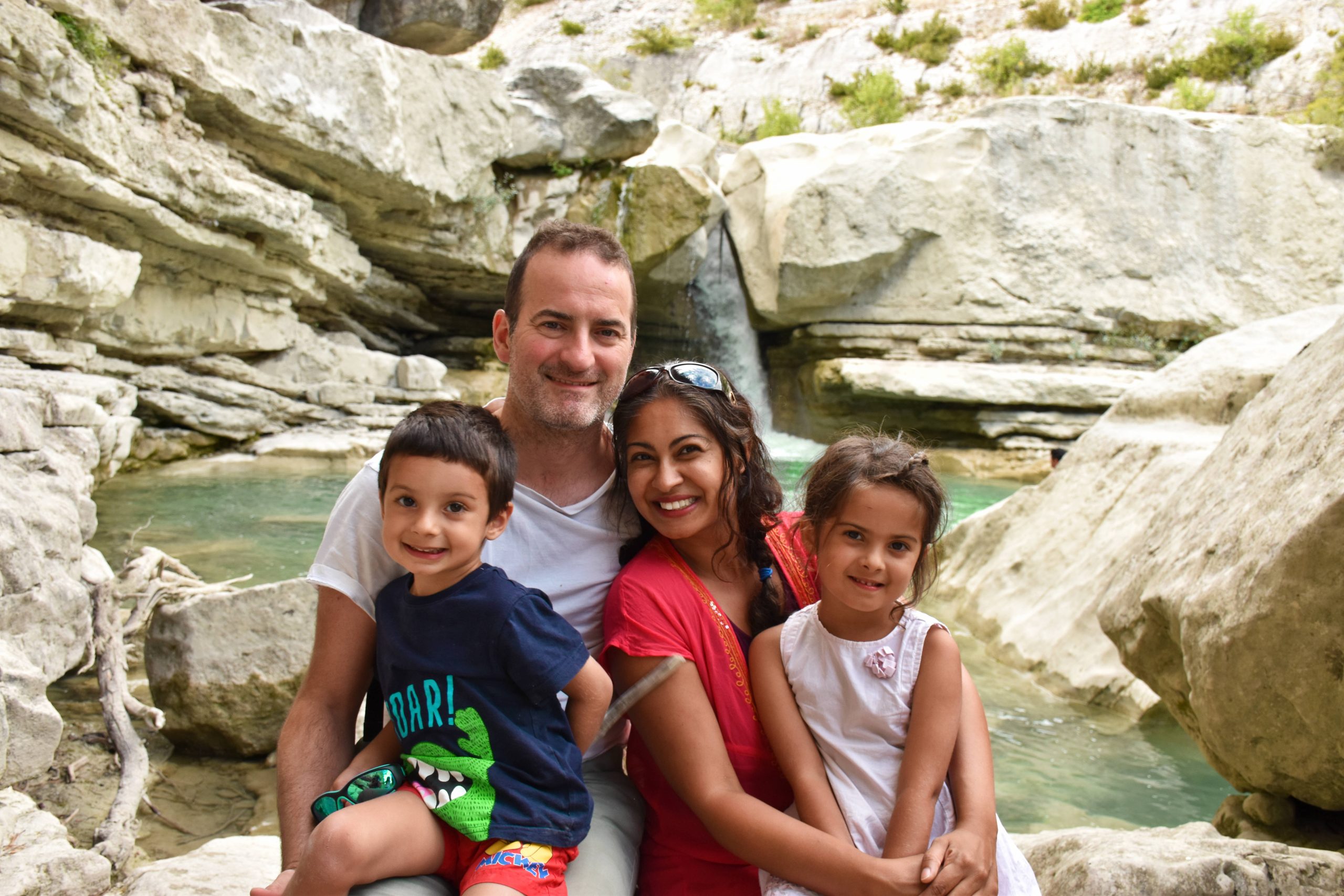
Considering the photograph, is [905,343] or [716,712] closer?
[716,712]

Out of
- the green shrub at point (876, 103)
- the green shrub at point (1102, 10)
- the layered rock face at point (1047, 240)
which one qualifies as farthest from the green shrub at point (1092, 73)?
the layered rock face at point (1047, 240)

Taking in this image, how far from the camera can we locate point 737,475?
1.89 meters

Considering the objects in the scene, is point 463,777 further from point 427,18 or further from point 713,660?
point 427,18

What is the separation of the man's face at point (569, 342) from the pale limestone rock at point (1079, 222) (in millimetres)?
Answer: 13036

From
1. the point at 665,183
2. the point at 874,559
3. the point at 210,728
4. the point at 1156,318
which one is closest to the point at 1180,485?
the point at 874,559

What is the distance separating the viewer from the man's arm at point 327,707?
171cm

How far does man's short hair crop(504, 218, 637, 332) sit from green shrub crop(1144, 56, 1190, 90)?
22281 mm

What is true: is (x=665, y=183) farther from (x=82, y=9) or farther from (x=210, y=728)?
(x=210, y=728)

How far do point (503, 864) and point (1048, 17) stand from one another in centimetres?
2682

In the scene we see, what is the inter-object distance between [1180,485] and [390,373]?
11717 millimetres

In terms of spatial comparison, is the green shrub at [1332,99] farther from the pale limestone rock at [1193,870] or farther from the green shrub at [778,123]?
the pale limestone rock at [1193,870]

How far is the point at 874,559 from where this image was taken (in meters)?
1.64

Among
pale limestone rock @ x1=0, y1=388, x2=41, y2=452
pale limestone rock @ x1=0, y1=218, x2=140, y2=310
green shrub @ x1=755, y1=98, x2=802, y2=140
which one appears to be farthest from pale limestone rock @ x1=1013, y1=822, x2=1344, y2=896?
green shrub @ x1=755, y1=98, x2=802, y2=140

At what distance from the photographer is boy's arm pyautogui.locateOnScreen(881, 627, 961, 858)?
59.9 inches
